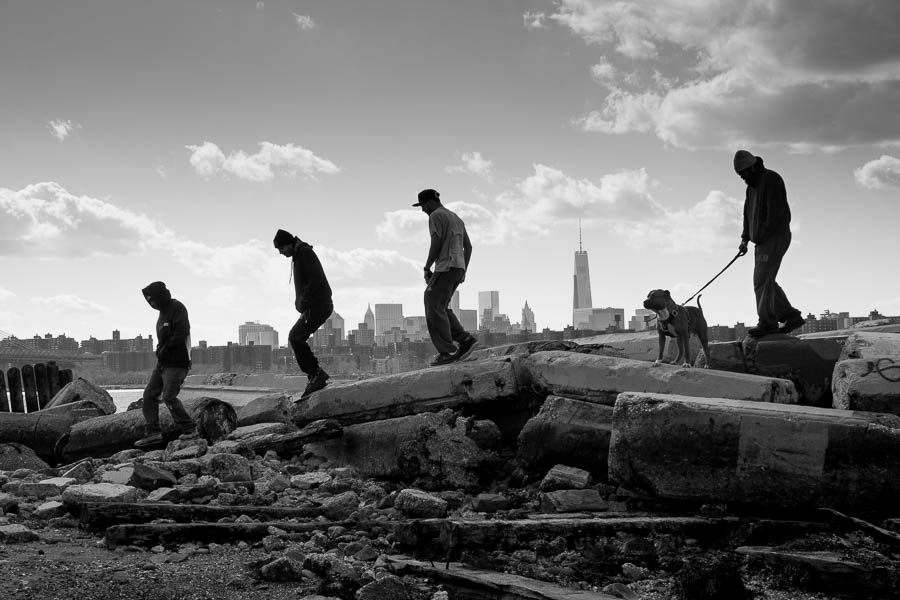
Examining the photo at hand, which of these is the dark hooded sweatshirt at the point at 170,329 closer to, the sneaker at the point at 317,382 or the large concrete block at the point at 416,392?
the sneaker at the point at 317,382

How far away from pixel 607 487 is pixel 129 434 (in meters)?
6.39

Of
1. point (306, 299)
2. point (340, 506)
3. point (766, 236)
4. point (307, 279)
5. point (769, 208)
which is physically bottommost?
point (340, 506)

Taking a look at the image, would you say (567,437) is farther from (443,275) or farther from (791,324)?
(791,324)

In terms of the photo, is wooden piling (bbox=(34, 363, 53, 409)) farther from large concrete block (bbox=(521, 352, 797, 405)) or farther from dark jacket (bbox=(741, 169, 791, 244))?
Answer: dark jacket (bbox=(741, 169, 791, 244))

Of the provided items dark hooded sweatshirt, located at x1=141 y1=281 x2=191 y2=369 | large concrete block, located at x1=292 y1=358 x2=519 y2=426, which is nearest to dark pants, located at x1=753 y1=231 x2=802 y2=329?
large concrete block, located at x1=292 y1=358 x2=519 y2=426

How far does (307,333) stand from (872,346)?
526cm

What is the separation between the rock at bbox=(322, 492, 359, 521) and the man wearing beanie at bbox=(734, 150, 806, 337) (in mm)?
4336

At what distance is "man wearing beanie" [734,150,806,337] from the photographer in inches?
296

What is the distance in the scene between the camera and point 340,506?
218 inches

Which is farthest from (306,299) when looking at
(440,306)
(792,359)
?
(792,359)

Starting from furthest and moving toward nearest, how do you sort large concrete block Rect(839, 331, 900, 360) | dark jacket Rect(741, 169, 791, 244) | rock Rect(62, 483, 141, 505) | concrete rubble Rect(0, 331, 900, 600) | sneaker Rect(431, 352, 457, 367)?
1. sneaker Rect(431, 352, 457, 367)
2. dark jacket Rect(741, 169, 791, 244)
3. large concrete block Rect(839, 331, 900, 360)
4. rock Rect(62, 483, 141, 505)
5. concrete rubble Rect(0, 331, 900, 600)

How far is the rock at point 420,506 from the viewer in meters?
5.20

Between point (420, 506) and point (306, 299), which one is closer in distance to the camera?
point (420, 506)

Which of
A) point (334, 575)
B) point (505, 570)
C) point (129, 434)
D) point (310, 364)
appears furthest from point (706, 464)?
point (129, 434)
